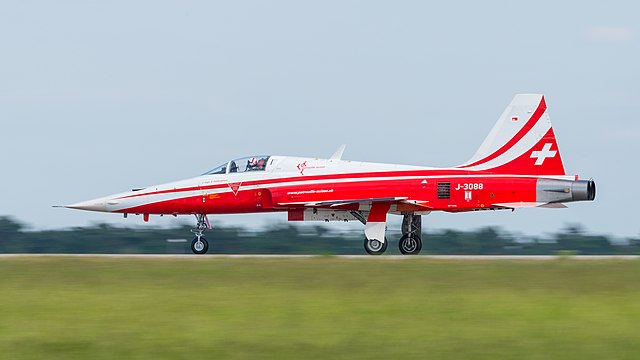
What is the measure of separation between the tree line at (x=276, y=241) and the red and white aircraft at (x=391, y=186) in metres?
9.37

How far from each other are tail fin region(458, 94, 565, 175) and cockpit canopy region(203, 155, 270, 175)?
187 inches

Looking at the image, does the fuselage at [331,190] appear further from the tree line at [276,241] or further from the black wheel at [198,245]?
the tree line at [276,241]

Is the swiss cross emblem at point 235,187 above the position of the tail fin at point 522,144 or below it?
below

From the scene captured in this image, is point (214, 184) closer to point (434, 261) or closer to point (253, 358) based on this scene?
point (434, 261)

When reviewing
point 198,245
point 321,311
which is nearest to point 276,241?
point 198,245

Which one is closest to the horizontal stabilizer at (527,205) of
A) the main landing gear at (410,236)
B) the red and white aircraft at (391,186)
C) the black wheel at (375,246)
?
the red and white aircraft at (391,186)

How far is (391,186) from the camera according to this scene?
26688 mm

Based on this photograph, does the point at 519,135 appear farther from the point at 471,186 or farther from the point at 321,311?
the point at 321,311

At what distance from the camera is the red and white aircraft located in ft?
86.0

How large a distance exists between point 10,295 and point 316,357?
6.34 meters

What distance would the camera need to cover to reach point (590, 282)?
717 inches

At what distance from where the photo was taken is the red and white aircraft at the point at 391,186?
86.0 ft

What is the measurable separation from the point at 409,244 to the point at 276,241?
50.0 ft

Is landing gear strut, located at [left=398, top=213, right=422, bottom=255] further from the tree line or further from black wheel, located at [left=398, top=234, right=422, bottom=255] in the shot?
the tree line
